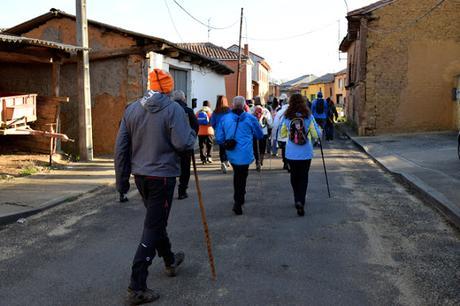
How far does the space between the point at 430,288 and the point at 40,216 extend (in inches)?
213

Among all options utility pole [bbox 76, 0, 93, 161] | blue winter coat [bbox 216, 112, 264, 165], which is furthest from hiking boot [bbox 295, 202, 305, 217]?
utility pole [bbox 76, 0, 93, 161]

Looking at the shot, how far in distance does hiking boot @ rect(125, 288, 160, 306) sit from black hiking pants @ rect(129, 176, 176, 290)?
3cm

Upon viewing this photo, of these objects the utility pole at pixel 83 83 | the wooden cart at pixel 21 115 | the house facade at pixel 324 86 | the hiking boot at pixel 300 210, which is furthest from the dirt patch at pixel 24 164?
the house facade at pixel 324 86

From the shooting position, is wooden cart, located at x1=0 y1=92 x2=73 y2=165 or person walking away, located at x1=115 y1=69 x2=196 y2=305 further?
wooden cart, located at x1=0 y1=92 x2=73 y2=165

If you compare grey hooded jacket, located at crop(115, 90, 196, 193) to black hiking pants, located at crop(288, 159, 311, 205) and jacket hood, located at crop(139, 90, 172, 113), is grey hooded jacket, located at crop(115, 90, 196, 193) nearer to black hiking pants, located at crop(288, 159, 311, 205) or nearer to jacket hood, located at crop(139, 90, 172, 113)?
jacket hood, located at crop(139, 90, 172, 113)

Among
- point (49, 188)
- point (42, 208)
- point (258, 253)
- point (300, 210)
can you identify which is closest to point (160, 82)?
point (258, 253)

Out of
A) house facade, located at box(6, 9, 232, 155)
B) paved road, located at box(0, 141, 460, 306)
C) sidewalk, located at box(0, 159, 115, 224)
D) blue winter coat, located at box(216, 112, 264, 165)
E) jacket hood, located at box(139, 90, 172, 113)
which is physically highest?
house facade, located at box(6, 9, 232, 155)

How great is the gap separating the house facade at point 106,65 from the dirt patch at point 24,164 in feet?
5.57

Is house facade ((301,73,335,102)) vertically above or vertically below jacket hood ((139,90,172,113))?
above

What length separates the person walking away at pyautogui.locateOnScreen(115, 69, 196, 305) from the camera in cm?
393

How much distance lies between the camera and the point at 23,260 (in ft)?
17.0

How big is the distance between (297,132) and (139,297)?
153 inches

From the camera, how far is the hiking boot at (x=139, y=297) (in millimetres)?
3861

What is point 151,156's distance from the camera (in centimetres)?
397
